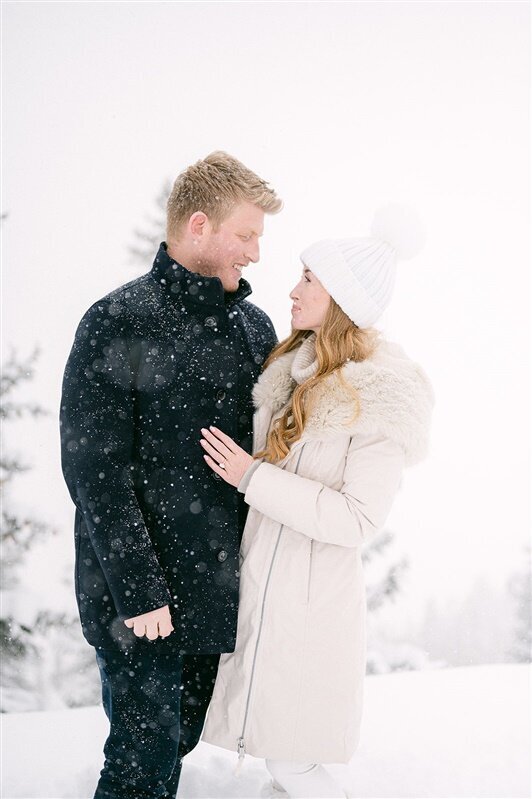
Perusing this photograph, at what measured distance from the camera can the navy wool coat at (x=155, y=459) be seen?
1.87m

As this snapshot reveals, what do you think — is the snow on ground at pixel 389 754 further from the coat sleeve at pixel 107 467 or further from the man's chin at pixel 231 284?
the man's chin at pixel 231 284

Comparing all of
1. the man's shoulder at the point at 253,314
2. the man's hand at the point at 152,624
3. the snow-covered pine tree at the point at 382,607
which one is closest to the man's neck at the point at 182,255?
the man's shoulder at the point at 253,314

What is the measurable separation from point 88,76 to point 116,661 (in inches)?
140

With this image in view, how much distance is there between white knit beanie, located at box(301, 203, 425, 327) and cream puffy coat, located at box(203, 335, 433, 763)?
17 cm

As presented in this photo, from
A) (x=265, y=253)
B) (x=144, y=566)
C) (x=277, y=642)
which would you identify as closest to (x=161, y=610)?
(x=144, y=566)

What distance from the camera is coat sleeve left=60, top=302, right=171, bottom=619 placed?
186cm

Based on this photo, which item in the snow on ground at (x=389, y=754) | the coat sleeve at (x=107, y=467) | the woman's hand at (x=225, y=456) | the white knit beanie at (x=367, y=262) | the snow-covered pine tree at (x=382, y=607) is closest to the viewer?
the coat sleeve at (x=107, y=467)

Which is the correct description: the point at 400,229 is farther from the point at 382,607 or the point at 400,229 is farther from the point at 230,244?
the point at 382,607

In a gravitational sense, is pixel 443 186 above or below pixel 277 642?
above

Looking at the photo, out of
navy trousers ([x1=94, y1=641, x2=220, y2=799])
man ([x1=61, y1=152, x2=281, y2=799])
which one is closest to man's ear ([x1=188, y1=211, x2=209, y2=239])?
man ([x1=61, y1=152, x2=281, y2=799])

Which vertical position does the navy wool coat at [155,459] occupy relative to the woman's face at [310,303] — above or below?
below

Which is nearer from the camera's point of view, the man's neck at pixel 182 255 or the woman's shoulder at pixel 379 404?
the woman's shoulder at pixel 379 404

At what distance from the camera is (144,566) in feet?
6.17

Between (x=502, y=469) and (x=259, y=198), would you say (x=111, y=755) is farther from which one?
(x=502, y=469)
